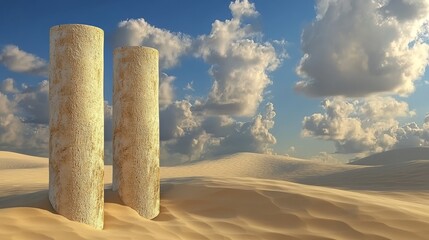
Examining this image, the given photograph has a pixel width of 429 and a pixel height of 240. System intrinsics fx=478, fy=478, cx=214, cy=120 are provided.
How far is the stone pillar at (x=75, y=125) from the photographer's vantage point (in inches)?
251

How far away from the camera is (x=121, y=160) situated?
757 cm

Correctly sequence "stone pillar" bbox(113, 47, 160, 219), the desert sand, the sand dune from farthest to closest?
the sand dune
"stone pillar" bbox(113, 47, 160, 219)
the desert sand

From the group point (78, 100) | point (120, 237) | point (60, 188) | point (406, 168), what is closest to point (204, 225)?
point (120, 237)

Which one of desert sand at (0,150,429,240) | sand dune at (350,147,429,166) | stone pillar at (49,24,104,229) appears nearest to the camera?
desert sand at (0,150,429,240)

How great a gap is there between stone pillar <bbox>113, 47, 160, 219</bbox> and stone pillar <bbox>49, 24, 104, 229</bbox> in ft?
2.95

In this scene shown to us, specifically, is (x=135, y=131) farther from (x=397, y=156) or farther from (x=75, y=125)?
(x=397, y=156)

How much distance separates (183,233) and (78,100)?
2.30 meters

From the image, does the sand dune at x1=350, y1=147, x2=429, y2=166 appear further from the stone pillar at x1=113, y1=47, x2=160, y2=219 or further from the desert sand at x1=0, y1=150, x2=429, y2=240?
the stone pillar at x1=113, y1=47, x2=160, y2=219

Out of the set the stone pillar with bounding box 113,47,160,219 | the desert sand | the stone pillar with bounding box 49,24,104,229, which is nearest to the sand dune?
the desert sand

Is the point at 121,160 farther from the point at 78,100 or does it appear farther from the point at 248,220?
the point at 248,220

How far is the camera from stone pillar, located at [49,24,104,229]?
638 centimetres

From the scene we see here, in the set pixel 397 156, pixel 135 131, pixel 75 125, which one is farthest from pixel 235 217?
pixel 397 156

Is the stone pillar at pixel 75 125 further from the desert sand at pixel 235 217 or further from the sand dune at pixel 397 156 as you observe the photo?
the sand dune at pixel 397 156

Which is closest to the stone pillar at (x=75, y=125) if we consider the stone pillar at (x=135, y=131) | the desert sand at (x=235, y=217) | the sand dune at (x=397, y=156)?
the desert sand at (x=235, y=217)
